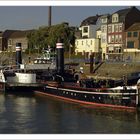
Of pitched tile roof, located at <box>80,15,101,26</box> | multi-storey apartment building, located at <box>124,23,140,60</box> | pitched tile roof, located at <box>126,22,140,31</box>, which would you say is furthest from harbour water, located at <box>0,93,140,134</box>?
pitched tile roof, located at <box>80,15,101,26</box>

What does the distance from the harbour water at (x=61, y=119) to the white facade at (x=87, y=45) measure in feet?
197

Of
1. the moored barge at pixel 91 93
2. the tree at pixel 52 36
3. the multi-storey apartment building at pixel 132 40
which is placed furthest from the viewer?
the tree at pixel 52 36

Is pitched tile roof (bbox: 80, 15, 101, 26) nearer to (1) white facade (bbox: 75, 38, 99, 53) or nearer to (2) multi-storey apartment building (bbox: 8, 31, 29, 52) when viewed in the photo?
(1) white facade (bbox: 75, 38, 99, 53)

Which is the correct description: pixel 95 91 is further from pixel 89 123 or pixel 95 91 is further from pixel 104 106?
pixel 89 123

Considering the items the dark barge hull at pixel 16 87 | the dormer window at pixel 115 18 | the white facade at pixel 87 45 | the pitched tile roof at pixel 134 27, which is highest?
the dormer window at pixel 115 18

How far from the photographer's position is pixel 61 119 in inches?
1209

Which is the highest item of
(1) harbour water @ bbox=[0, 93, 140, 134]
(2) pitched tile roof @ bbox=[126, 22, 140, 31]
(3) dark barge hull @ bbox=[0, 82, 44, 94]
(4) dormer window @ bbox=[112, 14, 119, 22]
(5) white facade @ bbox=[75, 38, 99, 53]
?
(4) dormer window @ bbox=[112, 14, 119, 22]

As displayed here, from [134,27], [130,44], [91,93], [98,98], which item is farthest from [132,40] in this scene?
[98,98]

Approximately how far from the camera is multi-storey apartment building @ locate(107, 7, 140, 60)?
89.4 metres

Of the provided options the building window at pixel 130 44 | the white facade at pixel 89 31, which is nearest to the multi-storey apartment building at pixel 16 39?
the white facade at pixel 89 31

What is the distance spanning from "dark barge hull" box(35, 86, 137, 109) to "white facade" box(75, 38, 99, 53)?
5689 cm

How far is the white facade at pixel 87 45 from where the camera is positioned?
10019 centimetres

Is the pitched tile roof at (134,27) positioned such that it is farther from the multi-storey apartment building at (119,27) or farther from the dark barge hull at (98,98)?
the dark barge hull at (98,98)

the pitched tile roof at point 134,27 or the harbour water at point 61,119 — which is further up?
the pitched tile roof at point 134,27
